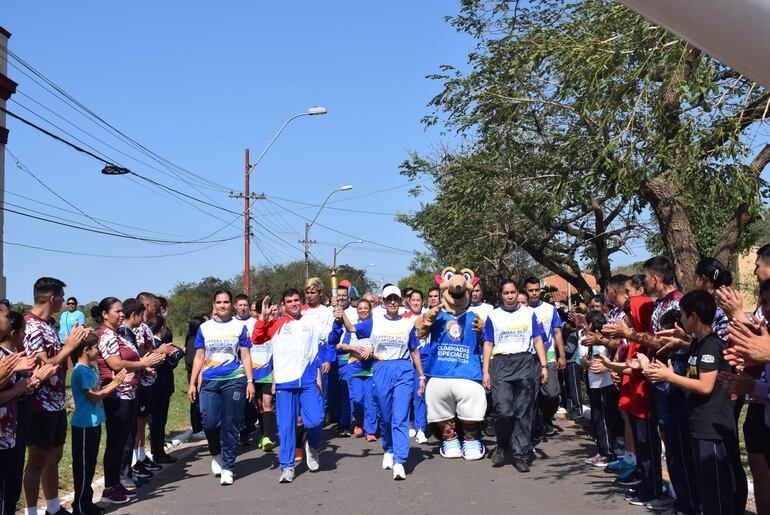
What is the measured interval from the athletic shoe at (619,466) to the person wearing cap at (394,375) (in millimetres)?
2231

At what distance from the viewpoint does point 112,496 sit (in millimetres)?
8109

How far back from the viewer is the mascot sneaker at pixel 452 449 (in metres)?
10.3

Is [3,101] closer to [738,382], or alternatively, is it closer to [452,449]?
[452,449]

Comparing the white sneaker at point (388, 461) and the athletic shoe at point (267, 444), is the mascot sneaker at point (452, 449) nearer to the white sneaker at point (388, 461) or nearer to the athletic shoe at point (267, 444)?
the white sneaker at point (388, 461)

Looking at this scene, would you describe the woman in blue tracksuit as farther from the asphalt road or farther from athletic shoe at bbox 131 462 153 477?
athletic shoe at bbox 131 462 153 477

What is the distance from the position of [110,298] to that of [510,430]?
4.78m

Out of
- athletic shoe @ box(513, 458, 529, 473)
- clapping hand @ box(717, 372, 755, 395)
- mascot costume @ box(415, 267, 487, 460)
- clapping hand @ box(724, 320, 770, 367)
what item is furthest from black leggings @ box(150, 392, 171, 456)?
clapping hand @ box(724, 320, 770, 367)

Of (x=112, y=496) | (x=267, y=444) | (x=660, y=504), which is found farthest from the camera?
(x=267, y=444)

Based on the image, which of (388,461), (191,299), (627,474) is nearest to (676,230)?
(627,474)

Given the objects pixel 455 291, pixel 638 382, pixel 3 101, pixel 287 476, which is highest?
pixel 3 101

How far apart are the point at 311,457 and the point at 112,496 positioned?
7.84ft

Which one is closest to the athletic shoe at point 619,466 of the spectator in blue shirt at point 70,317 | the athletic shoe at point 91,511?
the athletic shoe at point 91,511

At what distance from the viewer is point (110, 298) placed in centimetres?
827

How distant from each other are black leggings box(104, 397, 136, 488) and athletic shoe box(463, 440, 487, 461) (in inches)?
159
